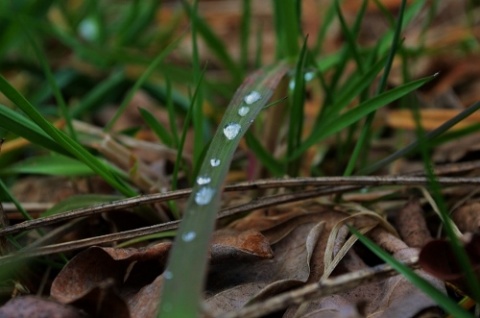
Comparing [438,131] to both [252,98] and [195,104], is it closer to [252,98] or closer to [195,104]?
[252,98]

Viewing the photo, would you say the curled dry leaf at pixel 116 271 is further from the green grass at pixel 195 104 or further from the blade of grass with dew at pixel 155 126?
the blade of grass with dew at pixel 155 126

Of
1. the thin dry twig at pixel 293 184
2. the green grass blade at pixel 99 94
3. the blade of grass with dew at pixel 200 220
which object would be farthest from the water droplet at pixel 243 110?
the green grass blade at pixel 99 94

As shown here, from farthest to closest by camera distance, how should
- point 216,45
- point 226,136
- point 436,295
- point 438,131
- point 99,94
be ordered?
point 99,94, point 216,45, point 438,131, point 226,136, point 436,295

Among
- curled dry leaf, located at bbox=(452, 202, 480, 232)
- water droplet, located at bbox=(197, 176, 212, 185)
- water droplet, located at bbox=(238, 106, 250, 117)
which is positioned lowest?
curled dry leaf, located at bbox=(452, 202, 480, 232)

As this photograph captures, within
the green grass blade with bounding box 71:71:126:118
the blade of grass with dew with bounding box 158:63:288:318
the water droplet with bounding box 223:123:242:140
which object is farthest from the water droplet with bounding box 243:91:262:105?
the green grass blade with bounding box 71:71:126:118

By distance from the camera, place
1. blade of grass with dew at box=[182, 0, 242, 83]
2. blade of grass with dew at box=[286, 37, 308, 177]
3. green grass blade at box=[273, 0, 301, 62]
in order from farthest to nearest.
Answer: blade of grass with dew at box=[182, 0, 242, 83], green grass blade at box=[273, 0, 301, 62], blade of grass with dew at box=[286, 37, 308, 177]

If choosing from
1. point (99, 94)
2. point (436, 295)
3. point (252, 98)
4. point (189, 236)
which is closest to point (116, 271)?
point (189, 236)

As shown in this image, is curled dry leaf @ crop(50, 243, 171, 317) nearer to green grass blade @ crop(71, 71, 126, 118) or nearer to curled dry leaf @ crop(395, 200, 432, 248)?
curled dry leaf @ crop(395, 200, 432, 248)
